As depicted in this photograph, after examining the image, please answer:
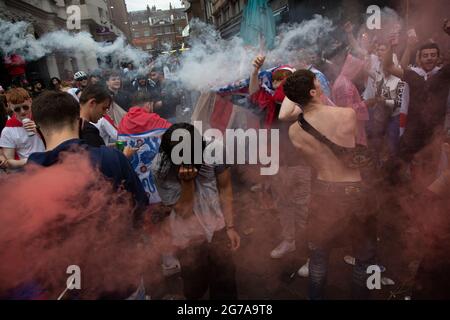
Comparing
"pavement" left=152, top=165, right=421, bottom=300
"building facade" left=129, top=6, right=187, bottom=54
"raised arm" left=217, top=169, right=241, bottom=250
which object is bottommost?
"pavement" left=152, top=165, right=421, bottom=300

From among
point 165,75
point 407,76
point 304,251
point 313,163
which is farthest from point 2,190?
point 165,75

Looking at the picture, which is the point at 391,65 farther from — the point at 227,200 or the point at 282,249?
the point at 227,200

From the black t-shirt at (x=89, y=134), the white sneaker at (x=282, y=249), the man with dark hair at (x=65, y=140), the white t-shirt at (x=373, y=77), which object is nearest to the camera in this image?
the man with dark hair at (x=65, y=140)

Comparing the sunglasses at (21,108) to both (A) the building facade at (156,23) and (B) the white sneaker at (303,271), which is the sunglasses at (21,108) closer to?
(B) the white sneaker at (303,271)

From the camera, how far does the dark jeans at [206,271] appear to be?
2107 mm

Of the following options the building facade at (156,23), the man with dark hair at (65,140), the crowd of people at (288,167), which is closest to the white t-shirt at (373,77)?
the crowd of people at (288,167)

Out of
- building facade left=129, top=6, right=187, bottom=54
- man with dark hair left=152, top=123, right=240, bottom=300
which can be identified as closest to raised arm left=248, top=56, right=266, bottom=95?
man with dark hair left=152, top=123, right=240, bottom=300

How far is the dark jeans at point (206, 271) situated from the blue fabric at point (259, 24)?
140 inches

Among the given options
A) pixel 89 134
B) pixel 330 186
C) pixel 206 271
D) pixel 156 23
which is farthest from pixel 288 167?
pixel 156 23

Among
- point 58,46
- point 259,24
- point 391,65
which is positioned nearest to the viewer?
point 391,65

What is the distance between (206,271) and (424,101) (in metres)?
2.83

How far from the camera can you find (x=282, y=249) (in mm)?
3084

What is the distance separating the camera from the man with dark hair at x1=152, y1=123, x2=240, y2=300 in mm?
2102

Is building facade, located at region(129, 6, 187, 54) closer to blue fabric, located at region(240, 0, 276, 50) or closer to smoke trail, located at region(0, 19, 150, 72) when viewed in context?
smoke trail, located at region(0, 19, 150, 72)
